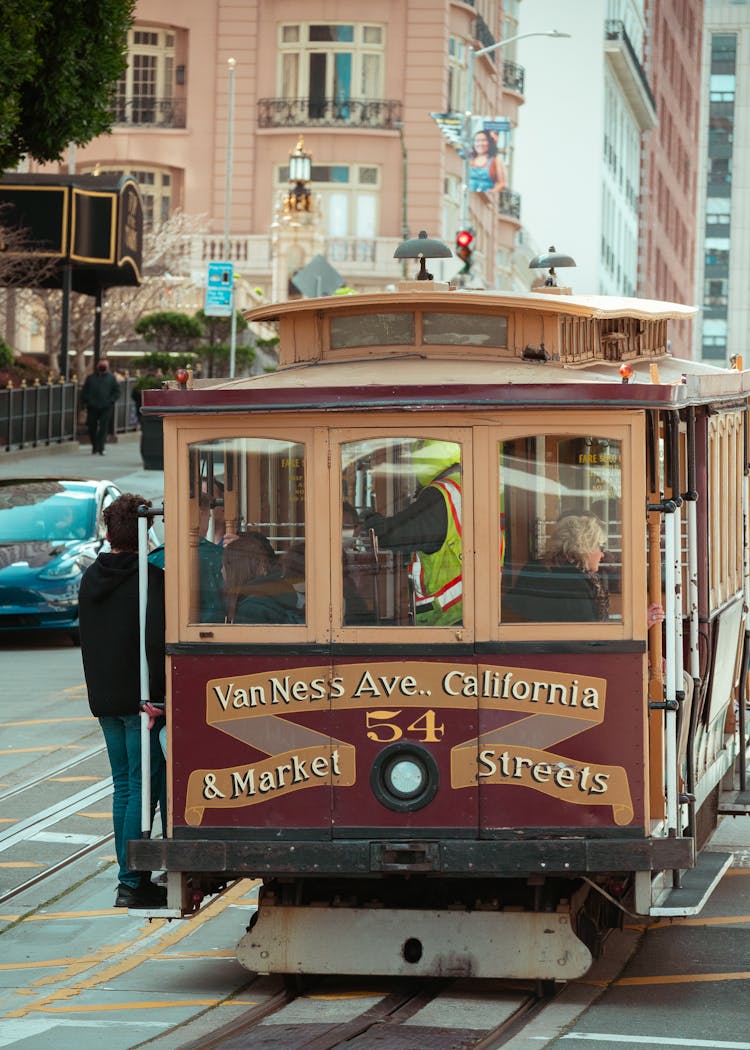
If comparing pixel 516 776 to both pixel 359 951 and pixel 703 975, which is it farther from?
pixel 703 975

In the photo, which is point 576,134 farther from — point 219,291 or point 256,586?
point 256,586

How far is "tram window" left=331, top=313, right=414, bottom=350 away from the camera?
8.69 metres

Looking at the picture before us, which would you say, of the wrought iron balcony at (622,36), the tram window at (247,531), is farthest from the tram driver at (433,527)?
the wrought iron balcony at (622,36)

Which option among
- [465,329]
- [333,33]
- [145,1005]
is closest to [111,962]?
[145,1005]


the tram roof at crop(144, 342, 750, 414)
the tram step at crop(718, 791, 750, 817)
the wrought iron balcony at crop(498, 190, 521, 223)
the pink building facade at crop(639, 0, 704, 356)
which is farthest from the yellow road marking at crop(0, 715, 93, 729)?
the pink building facade at crop(639, 0, 704, 356)

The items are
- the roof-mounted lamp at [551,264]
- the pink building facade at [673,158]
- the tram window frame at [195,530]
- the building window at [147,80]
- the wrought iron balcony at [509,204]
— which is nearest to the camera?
the tram window frame at [195,530]

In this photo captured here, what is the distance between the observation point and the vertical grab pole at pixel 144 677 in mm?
8156

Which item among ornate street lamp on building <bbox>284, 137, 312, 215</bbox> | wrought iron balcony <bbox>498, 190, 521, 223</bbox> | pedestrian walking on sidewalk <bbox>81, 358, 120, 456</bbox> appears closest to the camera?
pedestrian walking on sidewalk <bbox>81, 358, 120, 456</bbox>

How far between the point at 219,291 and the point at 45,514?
13298 millimetres

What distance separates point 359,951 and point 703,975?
1.60 metres

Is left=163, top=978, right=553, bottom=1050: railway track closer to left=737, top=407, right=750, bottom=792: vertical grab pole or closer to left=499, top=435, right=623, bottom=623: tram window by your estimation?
left=499, top=435, right=623, bottom=623: tram window

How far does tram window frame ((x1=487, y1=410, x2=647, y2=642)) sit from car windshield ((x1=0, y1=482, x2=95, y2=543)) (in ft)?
37.6

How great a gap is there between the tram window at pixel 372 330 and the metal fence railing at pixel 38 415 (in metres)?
23.9

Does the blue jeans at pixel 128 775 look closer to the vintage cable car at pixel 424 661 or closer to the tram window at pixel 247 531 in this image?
the vintage cable car at pixel 424 661
